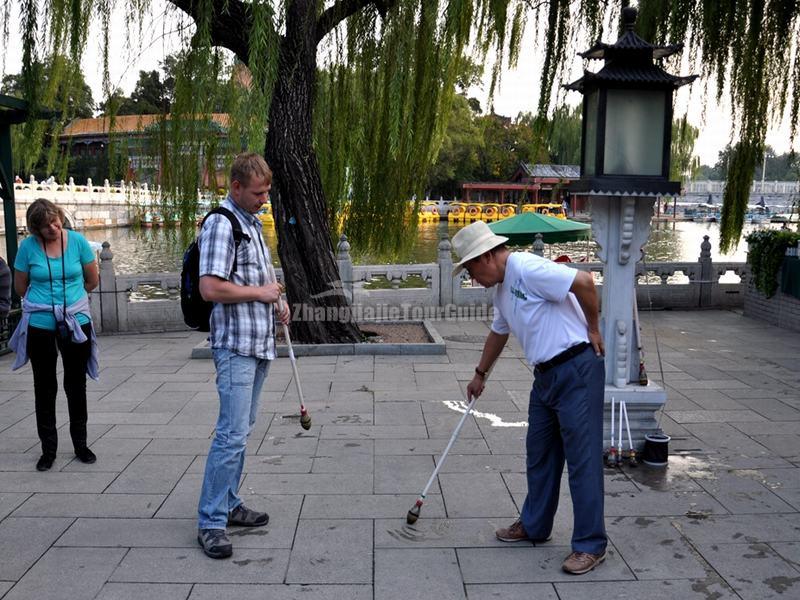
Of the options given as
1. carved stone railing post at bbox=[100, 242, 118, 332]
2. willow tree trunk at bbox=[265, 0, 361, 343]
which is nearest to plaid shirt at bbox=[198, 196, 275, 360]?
willow tree trunk at bbox=[265, 0, 361, 343]

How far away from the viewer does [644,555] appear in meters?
3.22

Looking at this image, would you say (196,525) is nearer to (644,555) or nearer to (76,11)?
(644,555)

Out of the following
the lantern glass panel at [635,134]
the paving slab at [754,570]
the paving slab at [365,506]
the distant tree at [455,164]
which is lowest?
the paving slab at [365,506]

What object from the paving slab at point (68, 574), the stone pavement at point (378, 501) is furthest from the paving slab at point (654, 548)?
the paving slab at point (68, 574)

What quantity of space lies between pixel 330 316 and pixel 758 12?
5.09 metres

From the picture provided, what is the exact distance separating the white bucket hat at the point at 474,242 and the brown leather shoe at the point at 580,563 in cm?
136

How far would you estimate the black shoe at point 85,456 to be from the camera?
4.49 meters

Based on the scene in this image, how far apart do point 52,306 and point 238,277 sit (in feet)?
5.85

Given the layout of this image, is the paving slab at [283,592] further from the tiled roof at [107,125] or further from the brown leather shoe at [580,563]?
the tiled roof at [107,125]

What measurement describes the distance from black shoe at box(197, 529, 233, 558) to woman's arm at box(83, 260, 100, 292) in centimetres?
203

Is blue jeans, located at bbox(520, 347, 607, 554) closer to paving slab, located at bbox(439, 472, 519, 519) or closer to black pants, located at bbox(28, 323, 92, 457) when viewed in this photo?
paving slab, located at bbox(439, 472, 519, 519)

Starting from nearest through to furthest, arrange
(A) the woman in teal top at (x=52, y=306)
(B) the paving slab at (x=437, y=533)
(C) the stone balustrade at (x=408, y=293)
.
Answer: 1. (B) the paving slab at (x=437, y=533)
2. (A) the woman in teal top at (x=52, y=306)
3. (C) the stone balustrade at (x=408, y=293)

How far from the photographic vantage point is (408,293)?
11.1 m

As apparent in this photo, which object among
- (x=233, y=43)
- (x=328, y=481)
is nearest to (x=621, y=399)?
(x=328, y=481)
